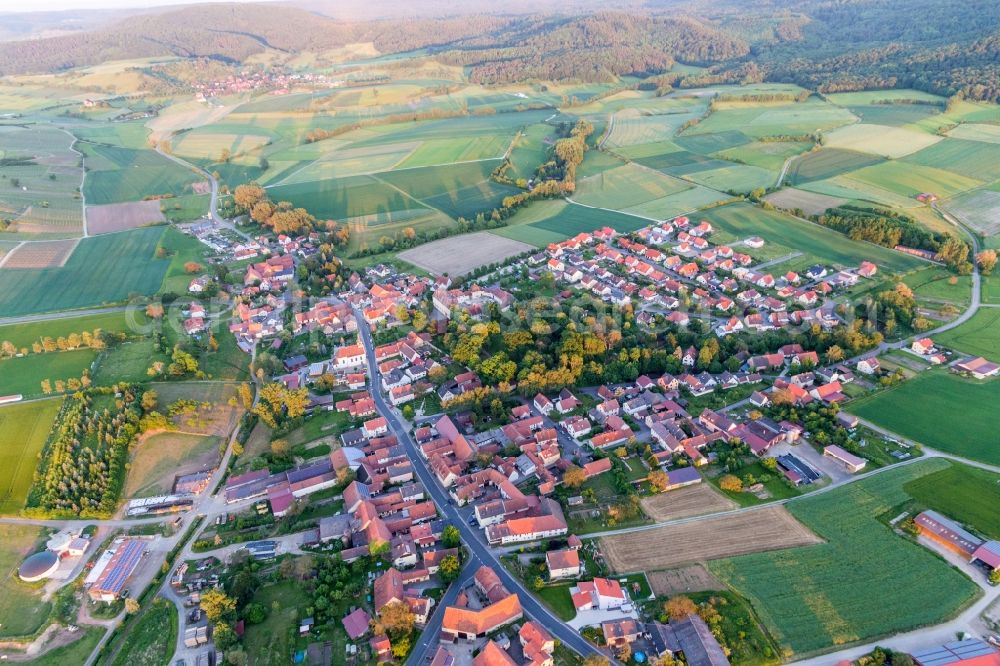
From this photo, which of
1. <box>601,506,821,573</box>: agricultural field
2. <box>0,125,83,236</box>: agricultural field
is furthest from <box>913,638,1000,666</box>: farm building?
<box>0,125,83,236</box>: agricultural field

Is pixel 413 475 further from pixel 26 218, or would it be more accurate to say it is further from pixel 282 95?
pixel 282 95

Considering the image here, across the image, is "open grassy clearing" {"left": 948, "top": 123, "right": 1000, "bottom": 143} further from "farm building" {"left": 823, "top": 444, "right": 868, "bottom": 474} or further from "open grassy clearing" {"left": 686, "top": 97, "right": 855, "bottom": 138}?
"farm building" {"left": 823, "top": 444, "right": 868, "bottom": 474}

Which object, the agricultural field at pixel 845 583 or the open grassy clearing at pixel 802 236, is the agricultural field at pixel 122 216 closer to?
the open grassy clearing at pixel 802 236

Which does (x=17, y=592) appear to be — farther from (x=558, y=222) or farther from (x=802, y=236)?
(x=802, y=236)

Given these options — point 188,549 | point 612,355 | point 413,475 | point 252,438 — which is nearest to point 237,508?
point 188,549

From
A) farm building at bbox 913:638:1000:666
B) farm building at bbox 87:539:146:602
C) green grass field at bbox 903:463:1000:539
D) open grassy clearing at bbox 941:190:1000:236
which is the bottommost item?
farm building at bbox 87:539:146:602
